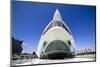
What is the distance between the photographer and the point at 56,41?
2287 mm

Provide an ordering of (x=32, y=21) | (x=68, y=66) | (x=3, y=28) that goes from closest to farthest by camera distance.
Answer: (x=3, y=28) < (x=32, y=21) < (x=68, y=66)

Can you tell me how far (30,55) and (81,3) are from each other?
92 cm

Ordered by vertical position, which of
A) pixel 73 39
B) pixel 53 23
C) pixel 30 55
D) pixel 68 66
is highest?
pixel 53 23

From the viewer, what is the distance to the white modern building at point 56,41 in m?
2.23

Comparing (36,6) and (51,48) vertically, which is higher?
(36,6)

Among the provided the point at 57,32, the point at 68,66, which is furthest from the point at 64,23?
the point at 68,66

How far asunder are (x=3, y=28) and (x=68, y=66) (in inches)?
35.8

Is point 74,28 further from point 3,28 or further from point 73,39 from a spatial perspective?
point 3,28

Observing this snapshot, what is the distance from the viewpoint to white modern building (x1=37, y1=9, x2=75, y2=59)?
2232 mm

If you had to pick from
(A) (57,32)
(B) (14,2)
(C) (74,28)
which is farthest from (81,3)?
(B) (14,2)

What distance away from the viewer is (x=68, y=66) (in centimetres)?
233

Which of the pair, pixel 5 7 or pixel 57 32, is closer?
pixel 5 7

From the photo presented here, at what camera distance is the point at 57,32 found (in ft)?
7.54

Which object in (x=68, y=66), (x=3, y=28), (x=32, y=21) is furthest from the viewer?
(x=68, y=66)
